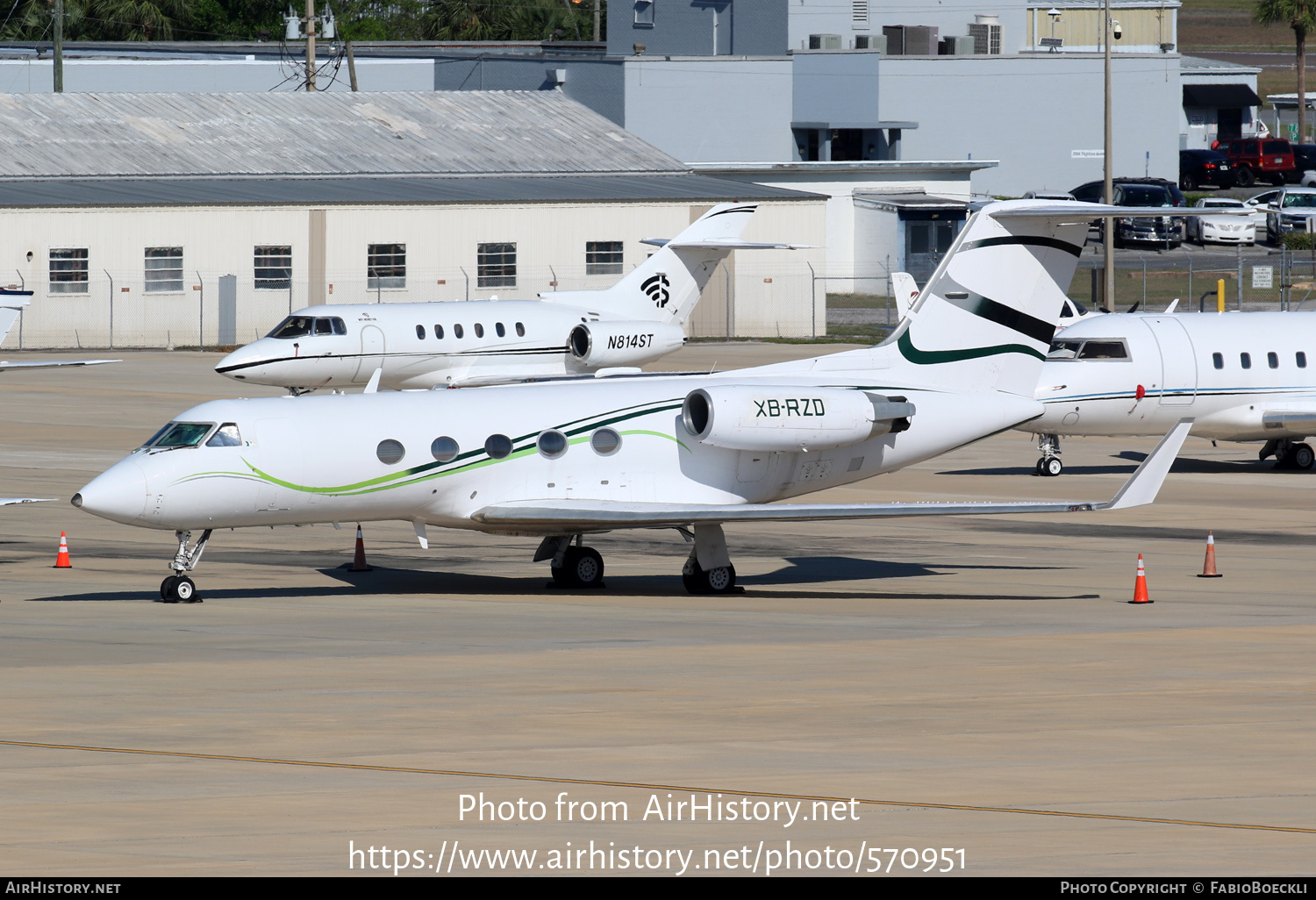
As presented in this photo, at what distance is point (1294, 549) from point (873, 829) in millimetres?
17949

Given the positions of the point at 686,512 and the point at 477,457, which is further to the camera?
the point at 477,457

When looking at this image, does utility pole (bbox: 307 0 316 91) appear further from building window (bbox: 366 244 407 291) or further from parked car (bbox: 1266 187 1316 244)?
parked car (bbox: 1266 187 1316 244)

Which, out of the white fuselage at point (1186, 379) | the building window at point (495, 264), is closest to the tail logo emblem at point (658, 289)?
the white fuselage at point (1186, 379)

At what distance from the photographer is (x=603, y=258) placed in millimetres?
70125

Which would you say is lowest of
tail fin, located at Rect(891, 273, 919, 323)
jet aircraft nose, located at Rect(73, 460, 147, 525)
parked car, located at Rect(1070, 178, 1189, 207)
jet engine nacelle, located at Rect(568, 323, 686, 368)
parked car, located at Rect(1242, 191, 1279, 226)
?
jet aircraft nose, located at Rect(73, 460, 147, 525)

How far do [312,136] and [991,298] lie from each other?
166ft

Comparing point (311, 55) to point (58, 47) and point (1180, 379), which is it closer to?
point (58, 47)

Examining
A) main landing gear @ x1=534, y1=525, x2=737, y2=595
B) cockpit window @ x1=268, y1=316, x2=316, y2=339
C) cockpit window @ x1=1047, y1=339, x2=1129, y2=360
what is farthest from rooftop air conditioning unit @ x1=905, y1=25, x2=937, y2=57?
main landing gear @ x1=534, y1=525, x2=737, y2=595

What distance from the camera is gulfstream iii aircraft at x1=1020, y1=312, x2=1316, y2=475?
117 feet

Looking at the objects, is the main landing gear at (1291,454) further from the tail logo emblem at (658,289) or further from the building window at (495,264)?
the building window at (495,264)

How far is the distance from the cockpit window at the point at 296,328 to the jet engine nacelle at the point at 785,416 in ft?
74.6

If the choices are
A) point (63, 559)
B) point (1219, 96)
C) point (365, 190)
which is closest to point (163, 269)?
point (365, 190)

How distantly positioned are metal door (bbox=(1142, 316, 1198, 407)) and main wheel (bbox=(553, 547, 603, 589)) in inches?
609

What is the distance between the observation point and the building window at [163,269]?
209 feet
